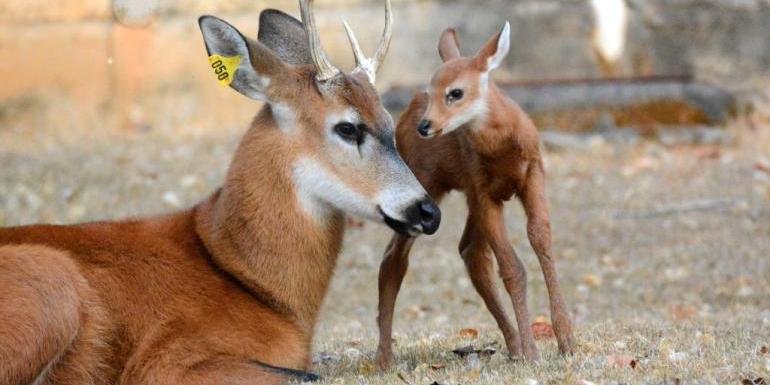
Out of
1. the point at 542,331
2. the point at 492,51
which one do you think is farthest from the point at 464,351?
the point at 492,51

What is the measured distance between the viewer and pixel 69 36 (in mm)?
15016

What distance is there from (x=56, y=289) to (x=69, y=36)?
10.1 m

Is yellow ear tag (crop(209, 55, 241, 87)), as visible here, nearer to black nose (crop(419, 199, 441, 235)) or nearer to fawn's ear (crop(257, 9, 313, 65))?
fawn's ear (crop(257, 9, 313, 65))

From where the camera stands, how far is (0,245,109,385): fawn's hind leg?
17.1 ft

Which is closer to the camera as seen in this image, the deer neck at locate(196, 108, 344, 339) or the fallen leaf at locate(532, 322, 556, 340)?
the deer neck at locate(196, 108, 344, 339)

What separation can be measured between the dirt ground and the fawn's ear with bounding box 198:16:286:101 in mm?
1289

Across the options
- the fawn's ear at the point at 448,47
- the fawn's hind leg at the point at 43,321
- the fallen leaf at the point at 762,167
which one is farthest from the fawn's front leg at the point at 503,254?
the fallen leaf at the point at 762,167

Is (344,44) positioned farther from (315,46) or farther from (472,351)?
(315,46)

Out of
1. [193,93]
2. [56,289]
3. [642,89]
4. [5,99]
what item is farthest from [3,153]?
[56,289]

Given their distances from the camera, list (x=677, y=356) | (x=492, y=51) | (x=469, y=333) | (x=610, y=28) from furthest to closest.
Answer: (x=610, y=28), (x=469, y=333), (x=492, y=51), (x=677, y=356)

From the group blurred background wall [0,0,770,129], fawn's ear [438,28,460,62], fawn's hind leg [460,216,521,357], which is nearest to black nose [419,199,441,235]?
fawn's hind leg [460,216,521,357]

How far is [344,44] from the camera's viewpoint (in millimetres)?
15266

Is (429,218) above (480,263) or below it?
above

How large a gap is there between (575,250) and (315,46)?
559cm
